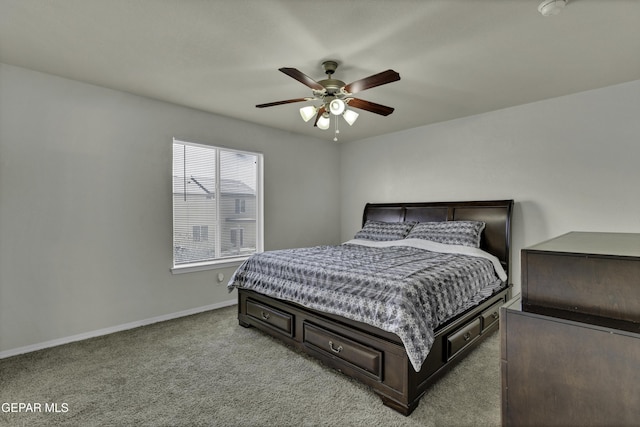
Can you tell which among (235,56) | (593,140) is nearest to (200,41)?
(235,56)

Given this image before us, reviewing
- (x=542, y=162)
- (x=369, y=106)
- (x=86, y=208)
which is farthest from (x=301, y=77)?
(x=542, y=162)

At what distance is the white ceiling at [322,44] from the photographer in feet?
6.11

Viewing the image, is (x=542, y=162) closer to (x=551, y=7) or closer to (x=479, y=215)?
(x=479, y=215)

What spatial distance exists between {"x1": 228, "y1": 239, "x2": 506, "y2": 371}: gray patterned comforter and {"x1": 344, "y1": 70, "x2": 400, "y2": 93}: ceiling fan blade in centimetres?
139

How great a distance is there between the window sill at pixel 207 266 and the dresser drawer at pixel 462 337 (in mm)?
2837

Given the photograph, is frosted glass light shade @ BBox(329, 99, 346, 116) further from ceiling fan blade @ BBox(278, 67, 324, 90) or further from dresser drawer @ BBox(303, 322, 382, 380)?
dresser drawer @ BBox(303, 322, 382, 380)

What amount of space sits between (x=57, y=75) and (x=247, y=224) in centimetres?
253

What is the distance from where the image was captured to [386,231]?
418 cm

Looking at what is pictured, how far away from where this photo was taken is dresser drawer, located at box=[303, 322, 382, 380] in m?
2.02

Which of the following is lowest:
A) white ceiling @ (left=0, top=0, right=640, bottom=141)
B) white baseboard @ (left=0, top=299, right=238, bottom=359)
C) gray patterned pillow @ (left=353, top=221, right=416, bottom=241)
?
white baseboard @ (left=0, top=299, right=238, bottom=359)

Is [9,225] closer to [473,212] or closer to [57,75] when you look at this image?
[57,75]

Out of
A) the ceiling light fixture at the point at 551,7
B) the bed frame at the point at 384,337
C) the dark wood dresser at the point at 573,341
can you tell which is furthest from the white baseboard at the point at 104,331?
the ceiling light fixture at the point at 551,7

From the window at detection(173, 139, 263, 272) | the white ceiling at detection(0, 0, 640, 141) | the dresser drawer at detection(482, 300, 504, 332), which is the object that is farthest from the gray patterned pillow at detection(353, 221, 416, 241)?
the white ceiling at detection(0, 0, 640, 141)

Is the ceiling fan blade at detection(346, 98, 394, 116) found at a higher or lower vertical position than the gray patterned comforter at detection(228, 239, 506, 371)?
higher
